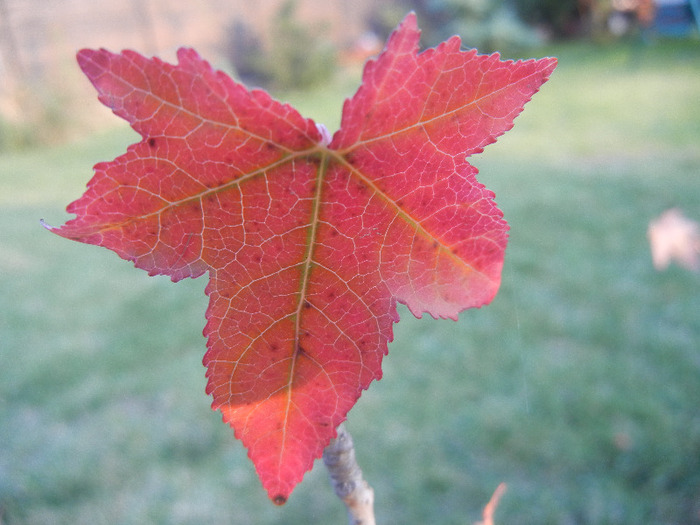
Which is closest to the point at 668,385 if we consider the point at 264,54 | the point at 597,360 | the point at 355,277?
the point at 597,360

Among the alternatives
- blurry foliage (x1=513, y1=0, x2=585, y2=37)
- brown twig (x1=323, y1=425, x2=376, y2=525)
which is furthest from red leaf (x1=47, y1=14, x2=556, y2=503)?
blurry foliage (x1=513, y1=0, x2=585, y2=37)

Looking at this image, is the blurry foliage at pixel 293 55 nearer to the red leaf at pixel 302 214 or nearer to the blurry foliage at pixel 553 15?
the blurry foliage at pixel 553 15

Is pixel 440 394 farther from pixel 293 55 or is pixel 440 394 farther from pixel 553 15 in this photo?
pixel 553 15

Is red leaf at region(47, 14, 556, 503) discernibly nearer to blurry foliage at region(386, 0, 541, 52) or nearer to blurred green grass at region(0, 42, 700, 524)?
blurred green grass at region(0, 42, 700, 524)

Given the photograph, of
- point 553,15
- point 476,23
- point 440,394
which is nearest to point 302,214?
point 440,394

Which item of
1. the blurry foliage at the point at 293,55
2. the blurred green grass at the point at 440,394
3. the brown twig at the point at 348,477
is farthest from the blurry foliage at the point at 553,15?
the brown twig at the point at 348,477

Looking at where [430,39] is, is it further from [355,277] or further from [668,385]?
[355,277]
